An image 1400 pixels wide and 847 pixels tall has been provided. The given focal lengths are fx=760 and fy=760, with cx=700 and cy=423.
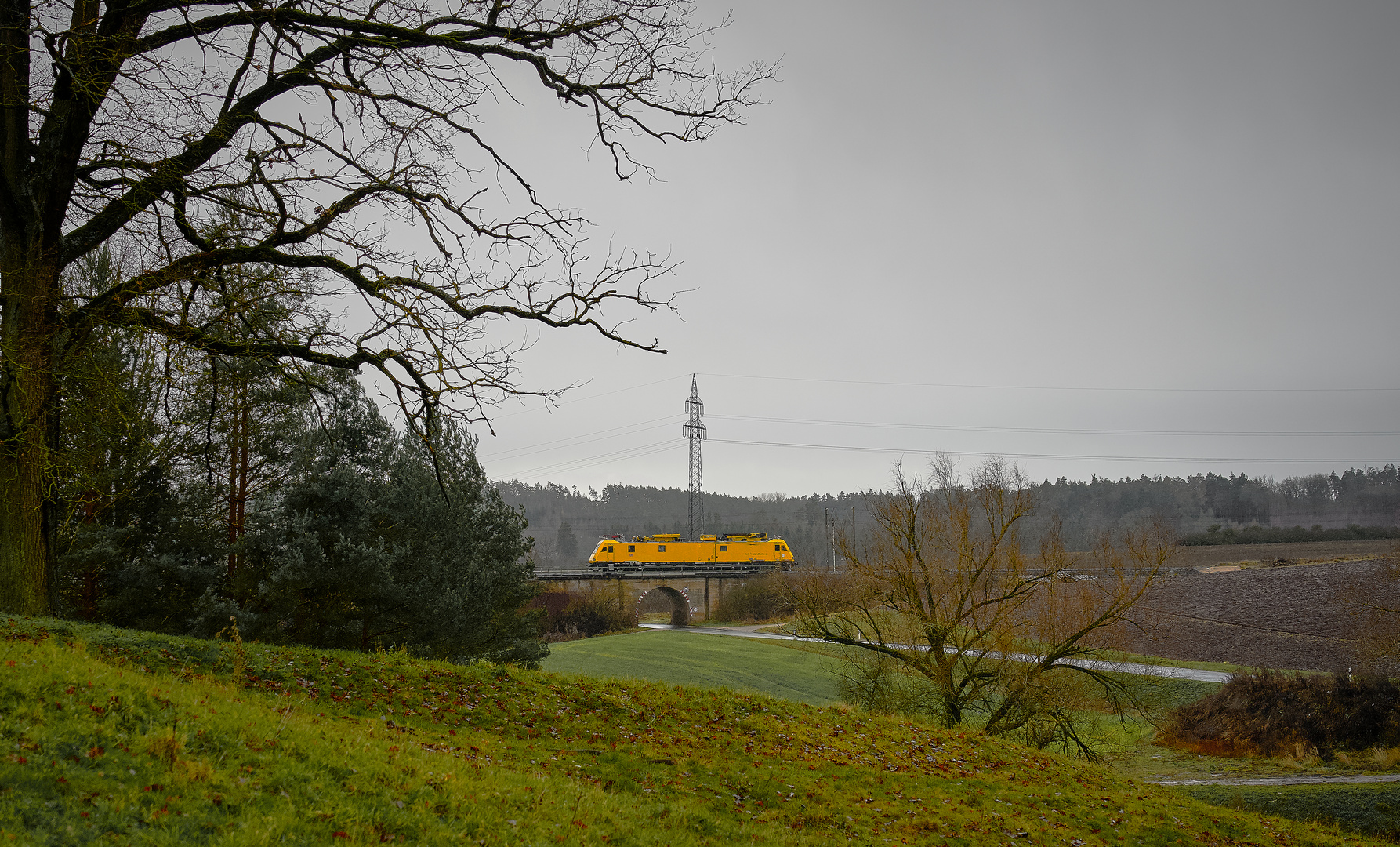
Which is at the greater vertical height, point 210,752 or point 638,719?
point 210,752

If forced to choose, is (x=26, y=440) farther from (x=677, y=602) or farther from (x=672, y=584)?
(x=677, y=602)

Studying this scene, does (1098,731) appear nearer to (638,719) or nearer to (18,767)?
(638,719)

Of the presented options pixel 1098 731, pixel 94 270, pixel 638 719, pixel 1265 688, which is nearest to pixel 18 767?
pixel 638 719

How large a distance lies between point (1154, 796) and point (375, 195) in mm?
14003

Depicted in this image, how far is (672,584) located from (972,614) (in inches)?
1446

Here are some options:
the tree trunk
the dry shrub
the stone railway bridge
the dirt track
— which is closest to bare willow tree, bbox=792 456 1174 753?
the dirt track

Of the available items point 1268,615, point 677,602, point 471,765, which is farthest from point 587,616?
point 471,765

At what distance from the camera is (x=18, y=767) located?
13.6 ft

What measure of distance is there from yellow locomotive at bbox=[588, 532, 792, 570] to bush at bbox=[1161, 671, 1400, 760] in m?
31.6

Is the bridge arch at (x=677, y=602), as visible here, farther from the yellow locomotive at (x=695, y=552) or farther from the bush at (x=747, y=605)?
the bush at (x=747, y=605)

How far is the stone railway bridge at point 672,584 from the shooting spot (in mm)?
50688

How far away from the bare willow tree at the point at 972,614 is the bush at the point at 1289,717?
15.5ft

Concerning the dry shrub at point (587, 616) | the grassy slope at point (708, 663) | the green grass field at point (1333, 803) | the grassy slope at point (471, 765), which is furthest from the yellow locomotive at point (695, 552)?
the grassy slope at point (471, 765)

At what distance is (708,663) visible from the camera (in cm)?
3319
